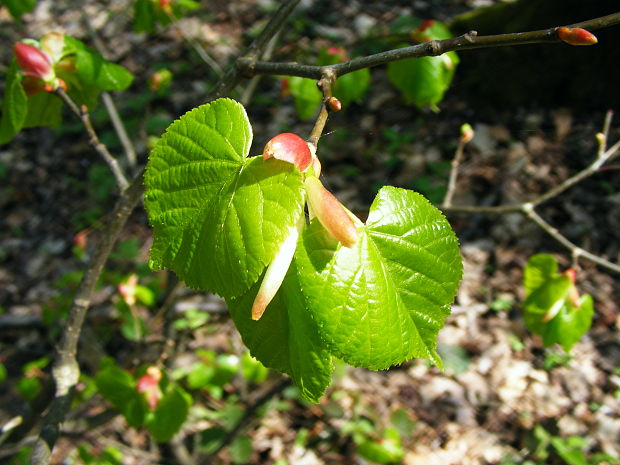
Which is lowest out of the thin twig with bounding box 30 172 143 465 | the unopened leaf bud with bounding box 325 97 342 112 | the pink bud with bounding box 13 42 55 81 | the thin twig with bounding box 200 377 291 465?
the thin twig with bounding box 200 377 291 465

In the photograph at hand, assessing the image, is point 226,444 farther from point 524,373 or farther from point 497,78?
point 497,78

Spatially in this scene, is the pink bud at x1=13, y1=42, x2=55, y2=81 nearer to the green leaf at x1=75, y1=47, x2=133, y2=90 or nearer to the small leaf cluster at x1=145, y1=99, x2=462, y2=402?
the green leaf at x1=75, y1=47, x2=133, y2=90

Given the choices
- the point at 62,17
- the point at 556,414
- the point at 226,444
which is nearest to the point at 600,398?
the point at 556,414

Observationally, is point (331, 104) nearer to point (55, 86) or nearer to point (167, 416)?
point (55, 86)

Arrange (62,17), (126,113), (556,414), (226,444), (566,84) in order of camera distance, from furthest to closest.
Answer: (62,17) → (126,113) → (566,84) → (556,414) → (226,444)

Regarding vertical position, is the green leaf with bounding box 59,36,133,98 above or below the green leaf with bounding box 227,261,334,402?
above

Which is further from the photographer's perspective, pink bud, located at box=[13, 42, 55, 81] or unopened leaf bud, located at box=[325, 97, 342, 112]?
pink bud, located at box=[13, 42, 55, 81]

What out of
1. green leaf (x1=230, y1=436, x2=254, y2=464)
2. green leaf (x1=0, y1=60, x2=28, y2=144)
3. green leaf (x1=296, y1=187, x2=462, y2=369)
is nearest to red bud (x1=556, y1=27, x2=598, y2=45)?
green leaf (x1=296, y1=187, x2=462, y2=369)
